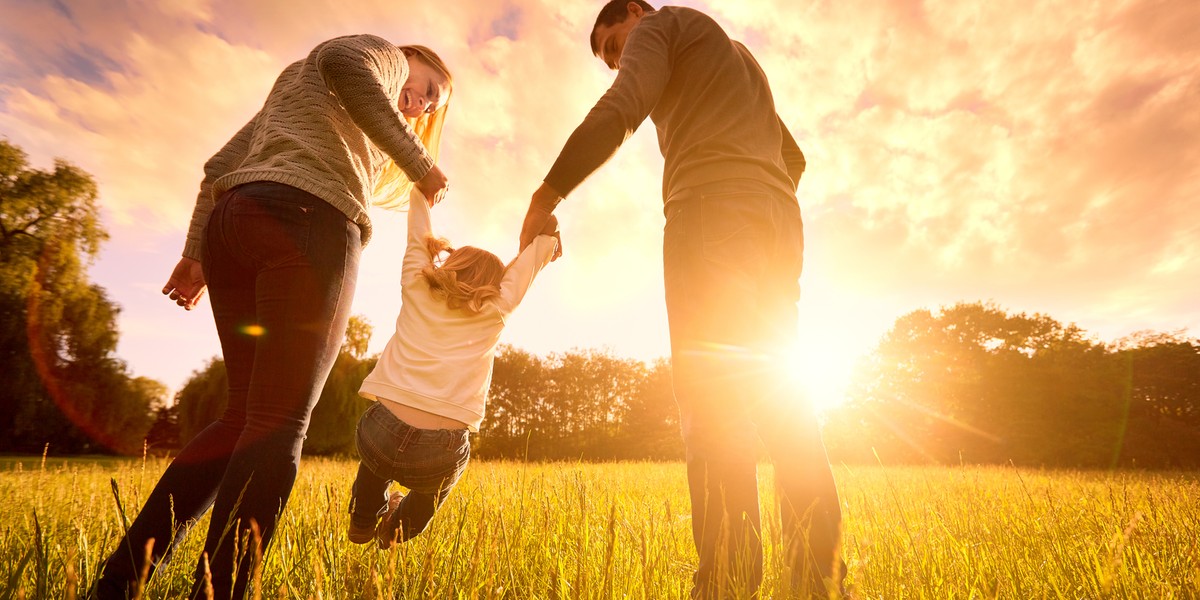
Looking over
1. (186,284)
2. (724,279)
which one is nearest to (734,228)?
(724,279)

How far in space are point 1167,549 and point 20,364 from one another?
30.8 meters

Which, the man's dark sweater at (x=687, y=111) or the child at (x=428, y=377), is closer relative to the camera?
the man's dark sweater at (x=687, y=111)

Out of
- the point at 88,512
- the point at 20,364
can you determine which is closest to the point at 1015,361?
the point at 88,512

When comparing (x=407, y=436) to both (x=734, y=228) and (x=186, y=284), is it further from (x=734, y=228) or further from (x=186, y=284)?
(x=734, y=228)

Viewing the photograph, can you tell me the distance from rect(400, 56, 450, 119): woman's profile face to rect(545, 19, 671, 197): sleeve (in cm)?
102

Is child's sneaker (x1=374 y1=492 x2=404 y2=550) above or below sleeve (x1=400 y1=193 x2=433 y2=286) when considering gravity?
below

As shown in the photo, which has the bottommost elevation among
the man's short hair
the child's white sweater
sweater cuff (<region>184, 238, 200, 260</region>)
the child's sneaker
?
the child's sneaker

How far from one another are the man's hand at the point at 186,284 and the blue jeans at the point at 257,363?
566 mm

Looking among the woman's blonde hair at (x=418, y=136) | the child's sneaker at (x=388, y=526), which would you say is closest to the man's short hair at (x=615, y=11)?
the woman's blonde hair at (x=418, y=136)

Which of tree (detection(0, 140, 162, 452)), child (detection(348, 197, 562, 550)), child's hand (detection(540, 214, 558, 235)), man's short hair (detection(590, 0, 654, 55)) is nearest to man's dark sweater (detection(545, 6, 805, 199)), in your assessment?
man's short hair (detection(590, 0, 654, 55))

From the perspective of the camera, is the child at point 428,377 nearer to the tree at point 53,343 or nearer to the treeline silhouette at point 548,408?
the treeline silhouette at point 548,408

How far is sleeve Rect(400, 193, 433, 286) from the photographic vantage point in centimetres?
226

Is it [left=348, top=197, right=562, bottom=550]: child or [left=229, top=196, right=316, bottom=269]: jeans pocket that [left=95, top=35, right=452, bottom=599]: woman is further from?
[left=348, top=197, right=562, bottom=550]: child

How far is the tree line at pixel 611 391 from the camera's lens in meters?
20.1
